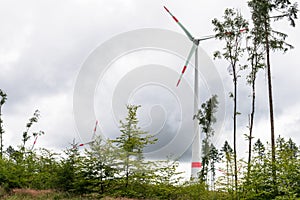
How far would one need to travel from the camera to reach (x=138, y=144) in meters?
19.3

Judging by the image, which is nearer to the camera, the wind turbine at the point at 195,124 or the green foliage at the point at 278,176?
the green foliage at the point at 278,176

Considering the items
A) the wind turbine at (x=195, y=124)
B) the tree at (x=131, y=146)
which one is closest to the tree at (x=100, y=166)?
the tree at (x=131, y=146)

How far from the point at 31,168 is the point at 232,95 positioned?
15711 millimetres

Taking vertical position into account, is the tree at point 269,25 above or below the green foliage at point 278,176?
above

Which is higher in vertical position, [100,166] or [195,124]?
[195,124]

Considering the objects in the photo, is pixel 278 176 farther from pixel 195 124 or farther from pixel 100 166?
pixel 195 124

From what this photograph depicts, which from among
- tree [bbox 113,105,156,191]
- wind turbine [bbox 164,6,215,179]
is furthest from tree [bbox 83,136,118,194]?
wind turbine [bbox 164,6,215,179]

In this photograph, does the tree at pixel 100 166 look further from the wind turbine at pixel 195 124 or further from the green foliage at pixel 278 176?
the wind turbine at pixel 195 124

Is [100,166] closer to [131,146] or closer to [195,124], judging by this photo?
[131,146]

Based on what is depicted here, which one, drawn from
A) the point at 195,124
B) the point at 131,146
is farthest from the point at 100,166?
the point at 195,124

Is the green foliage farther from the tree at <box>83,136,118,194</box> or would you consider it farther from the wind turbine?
the wind turbine

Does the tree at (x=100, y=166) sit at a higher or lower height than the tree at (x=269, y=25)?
lower

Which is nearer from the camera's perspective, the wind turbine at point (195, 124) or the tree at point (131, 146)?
the tree at point (131, 146)

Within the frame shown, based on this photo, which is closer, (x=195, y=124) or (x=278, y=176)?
(x=278, y=176)
